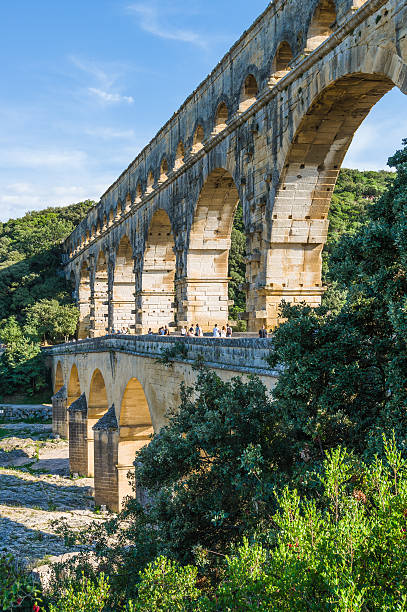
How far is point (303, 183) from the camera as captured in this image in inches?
477

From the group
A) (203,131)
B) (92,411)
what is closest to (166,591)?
(203,131)

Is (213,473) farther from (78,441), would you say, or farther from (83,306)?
(83,306)

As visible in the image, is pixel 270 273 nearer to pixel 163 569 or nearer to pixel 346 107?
pixel 346 107

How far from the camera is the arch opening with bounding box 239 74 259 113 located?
14219 millimetres

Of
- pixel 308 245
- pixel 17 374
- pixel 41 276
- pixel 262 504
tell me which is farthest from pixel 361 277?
pixel 41 276

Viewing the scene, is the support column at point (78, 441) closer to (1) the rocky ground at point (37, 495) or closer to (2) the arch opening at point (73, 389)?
(1) the rocky ground at point (37, 495)

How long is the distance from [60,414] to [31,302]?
17.9 m

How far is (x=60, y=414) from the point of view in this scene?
1339 inches

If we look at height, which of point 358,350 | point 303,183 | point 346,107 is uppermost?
point 346,107

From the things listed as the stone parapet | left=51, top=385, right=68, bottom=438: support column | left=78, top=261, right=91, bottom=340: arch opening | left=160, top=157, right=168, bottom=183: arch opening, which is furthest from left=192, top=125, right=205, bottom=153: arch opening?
left=78, top=261, right=91, bottom=340: arch opening

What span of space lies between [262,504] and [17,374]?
3657 centimetres

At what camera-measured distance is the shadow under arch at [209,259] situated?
57.5 feet

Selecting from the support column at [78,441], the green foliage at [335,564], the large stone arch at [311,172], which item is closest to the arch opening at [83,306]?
the support column at [78,441]

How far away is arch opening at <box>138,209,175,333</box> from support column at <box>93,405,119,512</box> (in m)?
4.39
